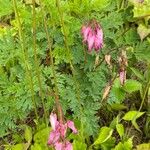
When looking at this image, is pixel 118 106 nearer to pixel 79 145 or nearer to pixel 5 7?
pixel 79 145

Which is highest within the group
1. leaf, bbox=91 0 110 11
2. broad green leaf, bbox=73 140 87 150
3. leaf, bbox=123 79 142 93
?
leaf, bbox=91 0 110 11

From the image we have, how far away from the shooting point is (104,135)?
193 centimetres

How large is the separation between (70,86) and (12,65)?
34 cm

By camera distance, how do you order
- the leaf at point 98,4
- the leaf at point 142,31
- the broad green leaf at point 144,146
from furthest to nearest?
the leaf at point 142,31 → the broad green leaf at point 144,146 → the leaf at point 98,4

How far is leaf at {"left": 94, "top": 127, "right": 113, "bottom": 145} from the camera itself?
6.24 feet

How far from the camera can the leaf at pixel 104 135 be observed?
6.24 feet

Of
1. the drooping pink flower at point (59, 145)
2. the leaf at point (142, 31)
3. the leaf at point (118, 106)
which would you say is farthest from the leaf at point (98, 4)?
the drooping pink flower at point (59, 145)

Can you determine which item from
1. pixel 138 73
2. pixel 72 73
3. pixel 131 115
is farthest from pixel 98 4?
pixel 131 115

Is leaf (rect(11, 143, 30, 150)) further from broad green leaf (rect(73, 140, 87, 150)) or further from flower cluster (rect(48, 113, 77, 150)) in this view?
flower cluster (rect(48, 113, 77, 150))

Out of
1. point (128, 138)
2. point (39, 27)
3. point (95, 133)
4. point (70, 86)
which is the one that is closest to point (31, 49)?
point (39, 27)

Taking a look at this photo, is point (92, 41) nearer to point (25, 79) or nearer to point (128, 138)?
point (25, 79)

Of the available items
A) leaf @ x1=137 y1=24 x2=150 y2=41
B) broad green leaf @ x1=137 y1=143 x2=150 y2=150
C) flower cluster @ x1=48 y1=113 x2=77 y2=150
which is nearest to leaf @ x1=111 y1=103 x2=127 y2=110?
broad green leaf @ x1=137 y1=143 x2=150 y2=150

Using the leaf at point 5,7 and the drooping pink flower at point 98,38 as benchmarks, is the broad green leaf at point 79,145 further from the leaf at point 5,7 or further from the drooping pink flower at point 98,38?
the leaf at point 5,7

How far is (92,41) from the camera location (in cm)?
152
